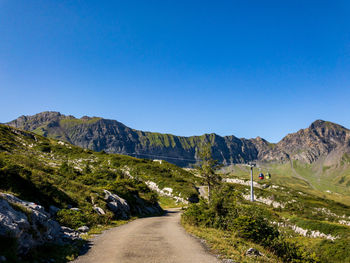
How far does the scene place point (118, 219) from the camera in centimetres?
2408

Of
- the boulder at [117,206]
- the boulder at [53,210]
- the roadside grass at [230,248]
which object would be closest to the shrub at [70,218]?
the boulder at [53,210]

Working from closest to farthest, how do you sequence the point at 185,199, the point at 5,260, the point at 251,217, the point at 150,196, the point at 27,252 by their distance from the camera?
1. the point at 5,260
2. the point at 27,252
3. the point at 251,217
4. the point at 150,196
5. the point at 185,199

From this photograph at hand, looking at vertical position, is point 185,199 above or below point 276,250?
below

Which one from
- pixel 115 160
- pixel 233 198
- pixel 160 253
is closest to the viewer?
pixel 160 253

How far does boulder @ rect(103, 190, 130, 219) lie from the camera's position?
24.5 m

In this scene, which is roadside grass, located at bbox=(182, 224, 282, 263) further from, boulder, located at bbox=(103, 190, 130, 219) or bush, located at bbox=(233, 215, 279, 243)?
boulder, located at bbox=(103, 190, 130, 219)

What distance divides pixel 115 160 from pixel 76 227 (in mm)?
62207

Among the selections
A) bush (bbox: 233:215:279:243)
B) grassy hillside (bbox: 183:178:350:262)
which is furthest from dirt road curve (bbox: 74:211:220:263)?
bush (bbox: 233:215:279:243)

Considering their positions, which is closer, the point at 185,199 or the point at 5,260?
the point at 5,260

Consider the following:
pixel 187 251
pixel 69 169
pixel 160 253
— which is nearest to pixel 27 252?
pixel 160 253

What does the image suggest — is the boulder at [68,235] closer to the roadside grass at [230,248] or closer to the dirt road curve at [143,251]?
the dirt road curve at [143,251]

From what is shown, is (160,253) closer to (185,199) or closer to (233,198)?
(233,198)

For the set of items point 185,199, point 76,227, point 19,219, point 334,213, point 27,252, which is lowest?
point 334,213

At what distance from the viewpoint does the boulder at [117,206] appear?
24452 millimetres
